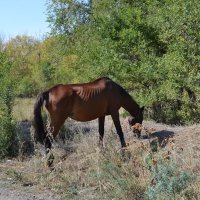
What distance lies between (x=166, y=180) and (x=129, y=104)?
558cm

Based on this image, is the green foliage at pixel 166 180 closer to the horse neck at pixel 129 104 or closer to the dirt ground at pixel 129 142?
the dirt ground at pixel 129 142

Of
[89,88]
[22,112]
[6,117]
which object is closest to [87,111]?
[89,88]

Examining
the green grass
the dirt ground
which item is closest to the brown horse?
the dirt ground

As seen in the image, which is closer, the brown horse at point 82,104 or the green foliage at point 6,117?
the brown horse at point 82,104

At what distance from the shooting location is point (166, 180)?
221 inches

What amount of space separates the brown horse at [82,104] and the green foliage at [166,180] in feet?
11.2

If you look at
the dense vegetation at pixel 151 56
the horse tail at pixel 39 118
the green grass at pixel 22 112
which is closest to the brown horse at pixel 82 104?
the horse tail at pixel 39 118

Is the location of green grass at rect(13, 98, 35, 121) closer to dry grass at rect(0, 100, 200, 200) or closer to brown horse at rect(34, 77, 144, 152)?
brown horse at rect(34, 77, 144, 152)

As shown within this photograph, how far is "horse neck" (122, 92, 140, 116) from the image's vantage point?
1095 cm

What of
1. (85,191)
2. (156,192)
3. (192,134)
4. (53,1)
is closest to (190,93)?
(192,134)

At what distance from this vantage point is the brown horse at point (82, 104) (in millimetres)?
9352

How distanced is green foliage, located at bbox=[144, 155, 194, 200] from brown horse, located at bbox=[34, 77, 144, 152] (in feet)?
→ 11.2

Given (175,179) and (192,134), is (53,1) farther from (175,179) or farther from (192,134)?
(175,179)

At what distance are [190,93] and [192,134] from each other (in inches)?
146
